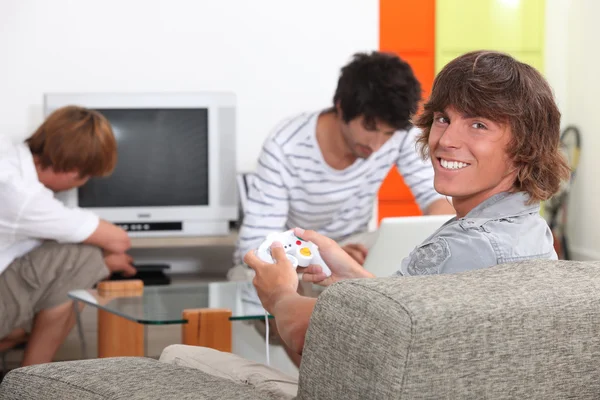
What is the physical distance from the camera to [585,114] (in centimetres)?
582

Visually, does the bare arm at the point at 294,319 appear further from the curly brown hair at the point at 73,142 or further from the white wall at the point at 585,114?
the white wall at the point at 585,114

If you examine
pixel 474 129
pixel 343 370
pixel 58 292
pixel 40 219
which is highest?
pixel 474 129

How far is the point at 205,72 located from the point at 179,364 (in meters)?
3.62

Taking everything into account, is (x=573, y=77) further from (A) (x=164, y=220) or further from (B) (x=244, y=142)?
(A) (x=164, y=220)

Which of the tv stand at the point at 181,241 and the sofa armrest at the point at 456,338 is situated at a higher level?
the sofa armrest at the point at 456,338

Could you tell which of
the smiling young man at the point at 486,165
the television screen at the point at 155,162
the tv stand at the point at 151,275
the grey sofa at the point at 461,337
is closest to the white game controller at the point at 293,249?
the smiling young man at the point at 486,165

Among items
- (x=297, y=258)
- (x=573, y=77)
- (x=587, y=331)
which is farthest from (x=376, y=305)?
(x=573, y=77)

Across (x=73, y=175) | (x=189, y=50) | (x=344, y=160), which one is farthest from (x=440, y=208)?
(x=189, y=50)

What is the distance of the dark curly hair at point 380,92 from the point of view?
3.08 metres

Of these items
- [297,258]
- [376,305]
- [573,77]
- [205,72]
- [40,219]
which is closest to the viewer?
[376,305]

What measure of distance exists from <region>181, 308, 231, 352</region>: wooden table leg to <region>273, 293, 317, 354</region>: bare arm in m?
1.08

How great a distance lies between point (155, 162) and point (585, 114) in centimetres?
279

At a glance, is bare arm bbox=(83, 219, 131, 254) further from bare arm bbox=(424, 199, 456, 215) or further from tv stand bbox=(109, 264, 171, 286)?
bare arm bbox=(424, 199, 456, 215)

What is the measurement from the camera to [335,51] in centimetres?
509
